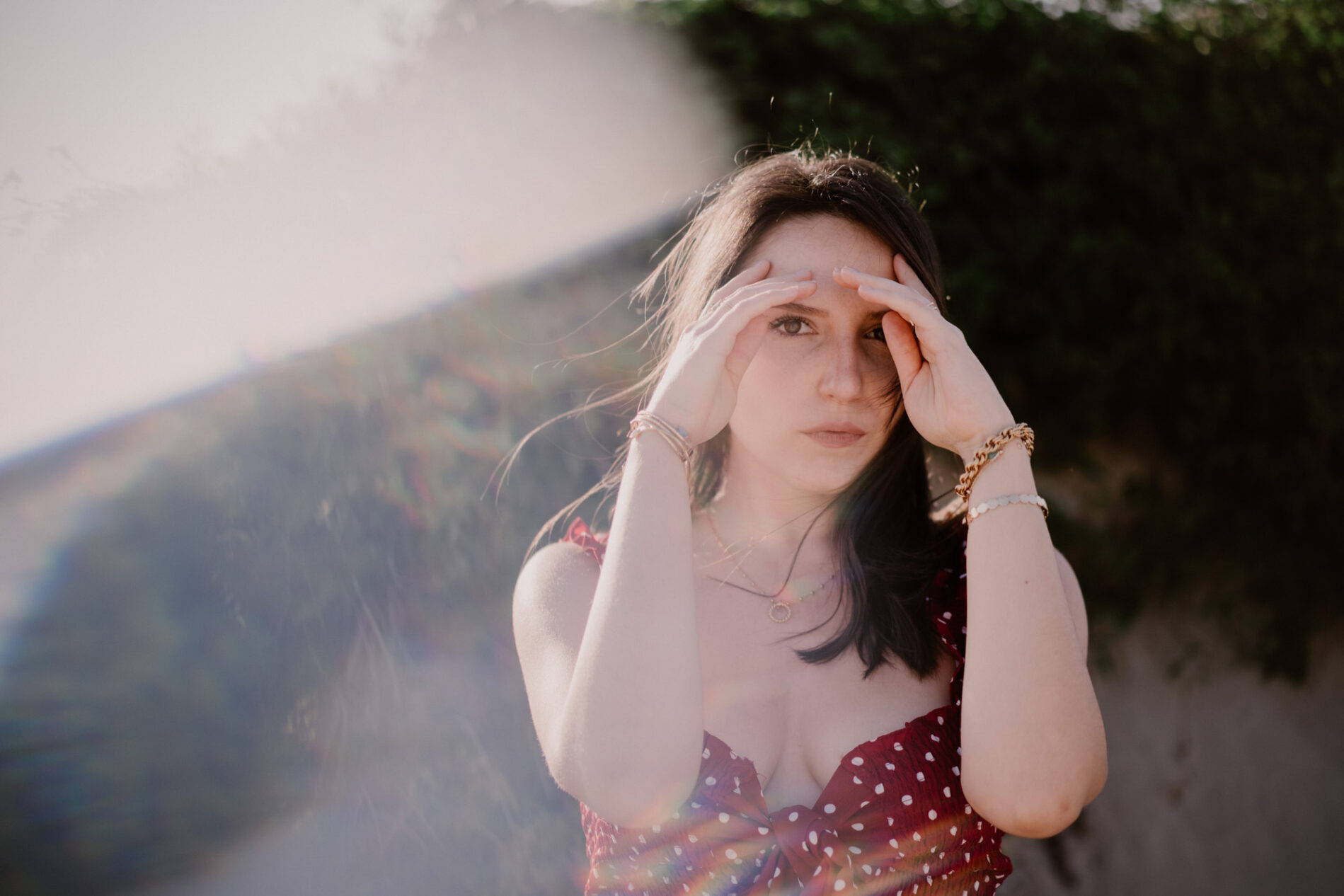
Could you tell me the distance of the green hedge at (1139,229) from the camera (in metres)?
3.20

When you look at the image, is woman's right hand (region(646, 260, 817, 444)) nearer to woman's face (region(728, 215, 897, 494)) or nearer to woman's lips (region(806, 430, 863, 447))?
woman's face (region(728, 215, 897, 494))

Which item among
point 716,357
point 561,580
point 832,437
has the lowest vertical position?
point 561,580

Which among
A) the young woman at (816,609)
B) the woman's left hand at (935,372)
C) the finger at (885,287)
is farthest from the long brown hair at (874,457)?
the finger at (885,287)

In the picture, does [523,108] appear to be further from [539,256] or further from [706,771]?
[706,771]

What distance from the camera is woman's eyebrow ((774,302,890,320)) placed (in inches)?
70.9

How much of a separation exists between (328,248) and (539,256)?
0.73m

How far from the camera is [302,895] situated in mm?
2689

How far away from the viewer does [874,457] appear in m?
2.10

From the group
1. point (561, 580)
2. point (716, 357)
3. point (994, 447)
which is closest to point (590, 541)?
point (561, 580)

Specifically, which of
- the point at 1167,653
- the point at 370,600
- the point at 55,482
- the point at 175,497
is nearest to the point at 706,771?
the point at 370,600

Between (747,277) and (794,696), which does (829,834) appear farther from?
(747,277)

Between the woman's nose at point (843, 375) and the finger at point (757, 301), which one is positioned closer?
the finger at point (757, 301)

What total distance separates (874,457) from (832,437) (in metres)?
0.31

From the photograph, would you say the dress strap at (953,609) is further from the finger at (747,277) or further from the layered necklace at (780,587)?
the finger at (747,277)
